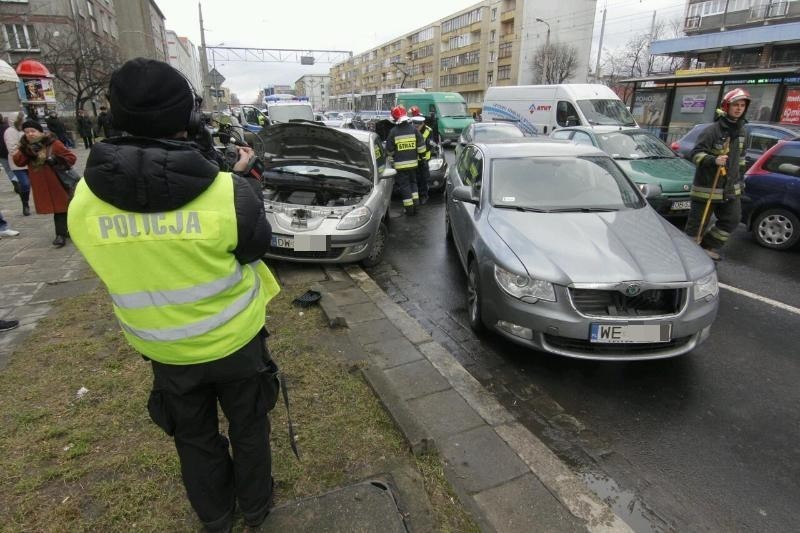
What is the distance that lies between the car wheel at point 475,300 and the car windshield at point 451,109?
21.2 meters

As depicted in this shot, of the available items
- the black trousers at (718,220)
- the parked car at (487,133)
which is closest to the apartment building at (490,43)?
the parked car at (487,133)

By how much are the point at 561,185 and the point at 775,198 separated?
424 cm

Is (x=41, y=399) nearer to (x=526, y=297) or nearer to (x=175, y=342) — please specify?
(x=175, y=342)

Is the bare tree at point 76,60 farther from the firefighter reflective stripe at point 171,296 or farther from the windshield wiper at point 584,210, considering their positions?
the firefighter reflective stripe at point 171,296

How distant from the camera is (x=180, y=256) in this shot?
1.61m

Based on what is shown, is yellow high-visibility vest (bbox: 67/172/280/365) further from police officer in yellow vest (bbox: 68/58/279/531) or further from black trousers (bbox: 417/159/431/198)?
black trousers (bbox: 417/159/431/198)

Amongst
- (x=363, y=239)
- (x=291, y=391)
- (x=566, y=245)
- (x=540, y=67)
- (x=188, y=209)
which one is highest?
(x=540, y=67)

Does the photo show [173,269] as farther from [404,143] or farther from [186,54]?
[186,54]

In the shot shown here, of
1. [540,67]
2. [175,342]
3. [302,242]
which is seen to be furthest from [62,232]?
[540,67]

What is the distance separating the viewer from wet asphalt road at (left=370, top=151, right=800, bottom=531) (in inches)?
97.9

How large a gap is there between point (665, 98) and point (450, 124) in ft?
31.5

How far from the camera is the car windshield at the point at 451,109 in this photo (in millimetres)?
24344

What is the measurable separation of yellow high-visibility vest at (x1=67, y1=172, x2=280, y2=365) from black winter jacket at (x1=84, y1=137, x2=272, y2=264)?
41 mm

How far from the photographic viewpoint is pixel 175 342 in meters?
1.70
